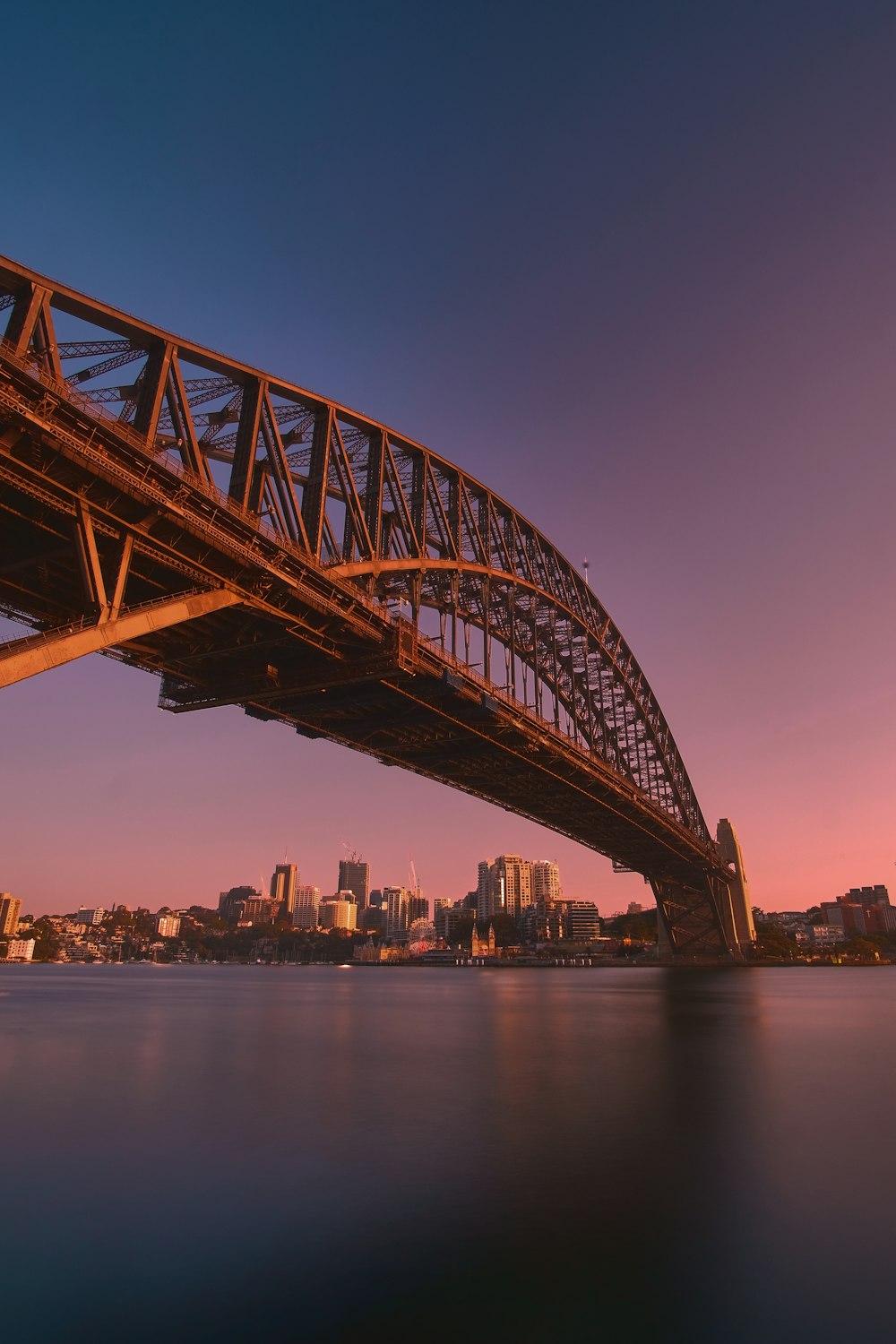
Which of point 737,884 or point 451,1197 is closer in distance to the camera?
point 451,1197

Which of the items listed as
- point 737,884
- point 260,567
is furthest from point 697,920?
point 260,567

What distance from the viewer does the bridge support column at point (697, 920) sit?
386 feet

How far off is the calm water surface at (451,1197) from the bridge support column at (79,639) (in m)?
10.3

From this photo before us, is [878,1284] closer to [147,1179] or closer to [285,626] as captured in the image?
[147,1179]

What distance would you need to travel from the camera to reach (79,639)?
19.9 metres

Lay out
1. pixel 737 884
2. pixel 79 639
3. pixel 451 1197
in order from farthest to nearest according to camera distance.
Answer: pixel 737 884 < pixel 79 639 < pixel 451 1197

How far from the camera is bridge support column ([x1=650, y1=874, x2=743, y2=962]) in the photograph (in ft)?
386

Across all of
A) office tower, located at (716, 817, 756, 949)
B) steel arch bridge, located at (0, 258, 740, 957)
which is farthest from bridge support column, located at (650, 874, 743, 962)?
steel arch bridge, located at (0, 258, 740, 957)

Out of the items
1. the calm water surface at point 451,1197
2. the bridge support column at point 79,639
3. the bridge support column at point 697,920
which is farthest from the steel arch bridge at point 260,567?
the bridge support column at point 697,920

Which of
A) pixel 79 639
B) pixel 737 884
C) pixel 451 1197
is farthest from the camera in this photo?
pixel 737 884

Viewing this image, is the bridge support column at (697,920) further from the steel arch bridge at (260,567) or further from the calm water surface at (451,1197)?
the calm water surface at (451,1197)

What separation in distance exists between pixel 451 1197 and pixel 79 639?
15362 millimetres

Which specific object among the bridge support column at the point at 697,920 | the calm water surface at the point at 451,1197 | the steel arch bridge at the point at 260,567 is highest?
the steel arch bridge at the point at 260,567

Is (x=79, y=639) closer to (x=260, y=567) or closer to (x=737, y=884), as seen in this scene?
(x=260, y=567)
